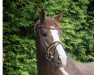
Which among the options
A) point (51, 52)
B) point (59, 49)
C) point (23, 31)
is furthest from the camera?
point (23, 31)

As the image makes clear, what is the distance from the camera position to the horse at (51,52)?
5.49 meters

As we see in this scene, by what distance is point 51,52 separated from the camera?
18.4 ft

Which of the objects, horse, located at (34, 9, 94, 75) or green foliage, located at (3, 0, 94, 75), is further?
green foliage, located at (3, 0, 94, 75)

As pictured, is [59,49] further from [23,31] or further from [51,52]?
[23,31]

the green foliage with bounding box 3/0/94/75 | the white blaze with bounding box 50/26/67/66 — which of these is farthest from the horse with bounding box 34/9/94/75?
the green foliage with bounding box 3/0/94/75

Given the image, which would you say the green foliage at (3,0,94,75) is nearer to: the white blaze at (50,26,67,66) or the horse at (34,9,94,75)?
the horse at (34,9,94,75)

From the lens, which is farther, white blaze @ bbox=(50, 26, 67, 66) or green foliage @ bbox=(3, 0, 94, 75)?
green foliage @ bbox=(3, 0, 94, 75)

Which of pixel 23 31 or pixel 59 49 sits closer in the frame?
pixel 59 49

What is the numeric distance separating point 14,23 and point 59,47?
230cm

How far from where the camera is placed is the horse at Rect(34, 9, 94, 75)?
5492mm

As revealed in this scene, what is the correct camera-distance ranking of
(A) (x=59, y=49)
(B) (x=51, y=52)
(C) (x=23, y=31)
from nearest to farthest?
(A) (x=59, y=49), (B) (x=51, y=52), (C) (x=23, y=31)

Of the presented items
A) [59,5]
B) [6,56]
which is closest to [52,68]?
[6,56]

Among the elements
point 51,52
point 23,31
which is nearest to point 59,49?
point 51,52

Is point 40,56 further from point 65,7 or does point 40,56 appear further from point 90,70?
point 65,7
